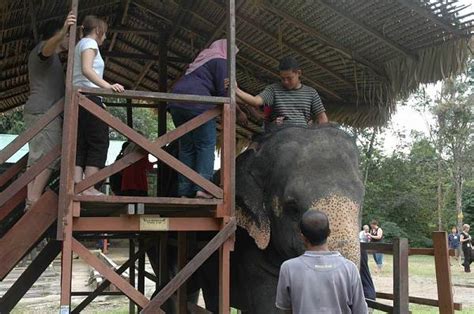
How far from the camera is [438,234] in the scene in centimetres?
551

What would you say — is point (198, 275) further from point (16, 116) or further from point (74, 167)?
point (16, 116)

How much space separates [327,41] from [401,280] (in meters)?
3.13

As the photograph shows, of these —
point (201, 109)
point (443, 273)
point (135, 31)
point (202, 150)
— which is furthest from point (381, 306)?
point (135, 31)

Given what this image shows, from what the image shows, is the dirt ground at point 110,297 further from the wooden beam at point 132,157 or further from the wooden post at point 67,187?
the wooden beam at point 132,157

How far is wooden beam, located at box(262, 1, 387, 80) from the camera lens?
662cm

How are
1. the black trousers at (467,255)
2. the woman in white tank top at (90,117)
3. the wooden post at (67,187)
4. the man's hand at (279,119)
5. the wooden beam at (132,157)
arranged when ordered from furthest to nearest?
1. the black trousers at (467,255)
2. the man's hand at (279,119)
3. the woman in white tank top at (90,117)
4. the wooden beam at (132,157)
5. the wooden post at (67,187)

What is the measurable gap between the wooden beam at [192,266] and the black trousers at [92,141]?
3.52ft

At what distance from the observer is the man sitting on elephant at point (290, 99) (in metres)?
6.05

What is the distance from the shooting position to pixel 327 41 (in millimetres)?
6938

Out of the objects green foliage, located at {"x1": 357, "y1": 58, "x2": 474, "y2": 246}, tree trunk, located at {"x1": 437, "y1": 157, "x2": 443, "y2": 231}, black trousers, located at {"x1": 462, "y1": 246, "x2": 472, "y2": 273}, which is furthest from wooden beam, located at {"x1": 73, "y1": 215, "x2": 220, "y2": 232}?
tree trunk, located at {"x1": 437, "y1": 157, "x2": 443, "y2": 231}

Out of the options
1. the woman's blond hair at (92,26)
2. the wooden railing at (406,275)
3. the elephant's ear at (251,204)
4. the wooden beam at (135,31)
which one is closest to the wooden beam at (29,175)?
the woman's blond hair at (92,26)

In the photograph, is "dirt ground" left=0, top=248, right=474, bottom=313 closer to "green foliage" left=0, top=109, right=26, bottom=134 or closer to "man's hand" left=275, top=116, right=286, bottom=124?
"man's hand" left=275, top=116, right=286, bottom=124

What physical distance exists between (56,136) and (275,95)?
2.27 metres

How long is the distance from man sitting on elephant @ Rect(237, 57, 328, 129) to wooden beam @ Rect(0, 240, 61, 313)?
2.80 meters
